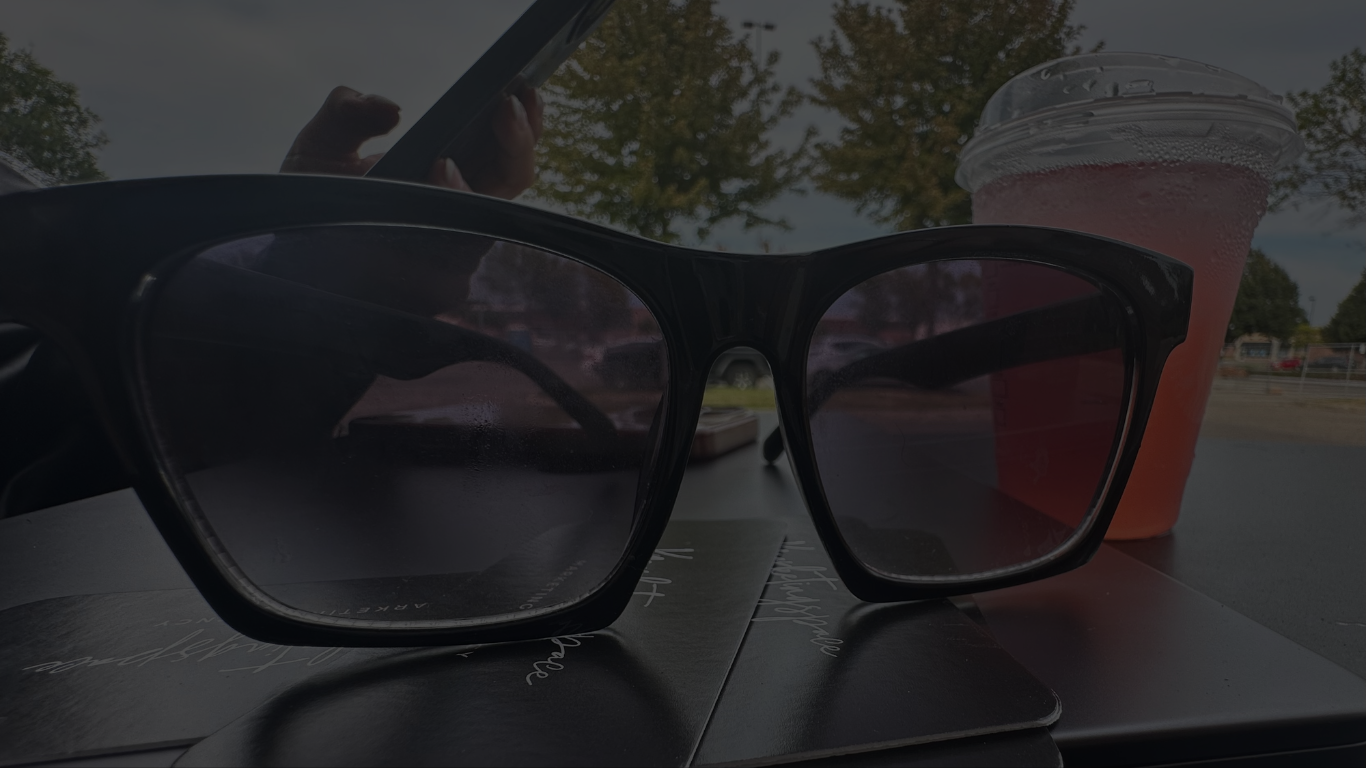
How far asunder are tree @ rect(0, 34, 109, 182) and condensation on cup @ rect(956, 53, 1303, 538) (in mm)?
842

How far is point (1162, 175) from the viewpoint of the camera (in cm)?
27

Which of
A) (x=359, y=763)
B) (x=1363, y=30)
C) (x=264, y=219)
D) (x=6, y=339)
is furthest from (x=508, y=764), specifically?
(x=1363, y=30)

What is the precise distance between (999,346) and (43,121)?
1.00 m

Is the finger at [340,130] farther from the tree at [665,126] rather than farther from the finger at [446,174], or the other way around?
the tree at [665,126]

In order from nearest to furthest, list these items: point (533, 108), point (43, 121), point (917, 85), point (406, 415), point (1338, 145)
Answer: point (406, 415) → point (533, 108) → point (1338, 145) → point (43, 121) → point (917, 85)

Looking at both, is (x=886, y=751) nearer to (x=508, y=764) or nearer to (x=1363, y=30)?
(x=508, y=764)

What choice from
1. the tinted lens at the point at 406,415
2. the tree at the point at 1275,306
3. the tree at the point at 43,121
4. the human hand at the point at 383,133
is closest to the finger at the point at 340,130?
the human hand at the point at 383,133

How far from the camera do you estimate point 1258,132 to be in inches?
10.5

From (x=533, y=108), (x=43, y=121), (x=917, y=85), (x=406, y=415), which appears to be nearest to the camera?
(x=406, y=415)

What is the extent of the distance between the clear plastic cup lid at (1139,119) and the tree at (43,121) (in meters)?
0.83

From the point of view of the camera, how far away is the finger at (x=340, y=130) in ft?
1.01

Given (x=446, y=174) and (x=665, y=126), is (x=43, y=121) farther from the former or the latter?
(x=665, y=126)

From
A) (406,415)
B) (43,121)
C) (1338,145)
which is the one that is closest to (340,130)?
(406,415)

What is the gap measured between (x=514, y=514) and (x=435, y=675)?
0.06m
